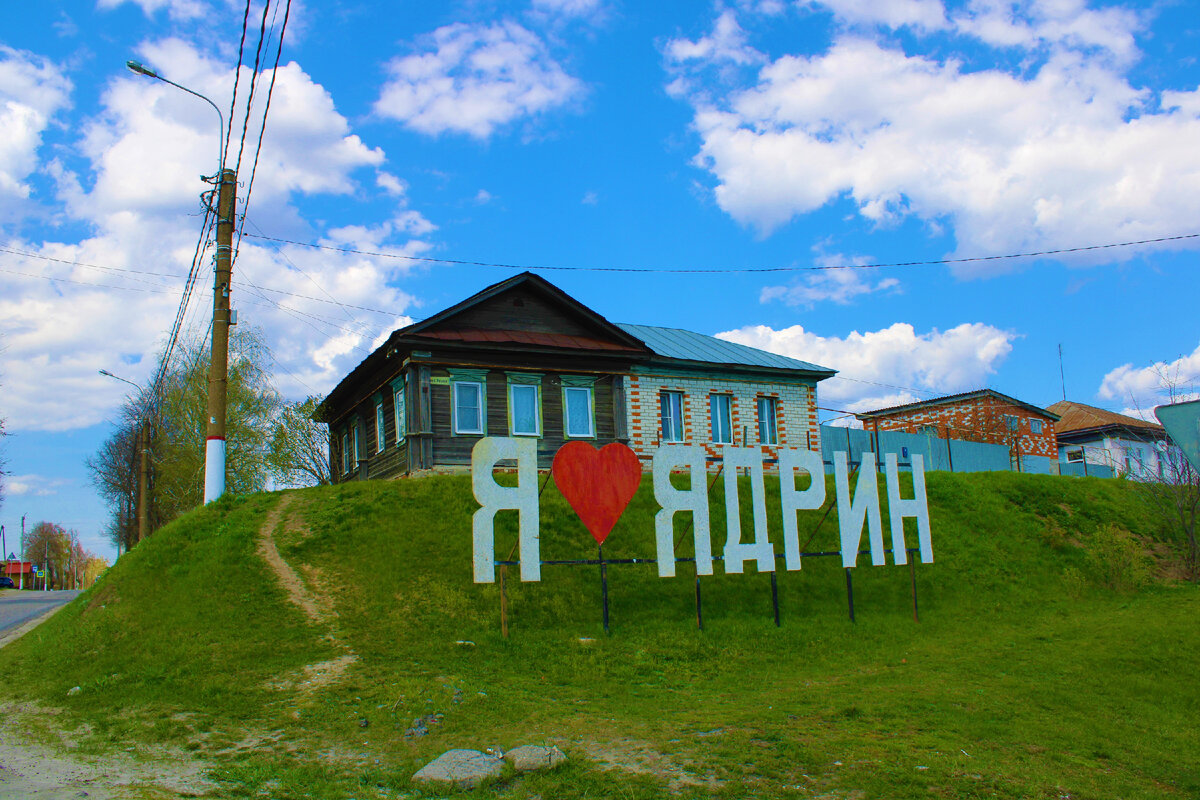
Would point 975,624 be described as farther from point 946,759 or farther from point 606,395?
point 606,395

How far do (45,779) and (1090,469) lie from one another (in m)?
43.5

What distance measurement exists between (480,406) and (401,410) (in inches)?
98.6

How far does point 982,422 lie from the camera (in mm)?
44500

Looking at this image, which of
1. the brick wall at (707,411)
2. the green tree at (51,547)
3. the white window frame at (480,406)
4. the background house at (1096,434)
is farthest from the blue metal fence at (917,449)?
the green tree at (51,547)

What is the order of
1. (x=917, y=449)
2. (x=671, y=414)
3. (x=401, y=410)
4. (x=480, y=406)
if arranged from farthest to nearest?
(x=917, y=449) < (x=671, y=414) < (x=401, y=410) < (x=480, y=406)

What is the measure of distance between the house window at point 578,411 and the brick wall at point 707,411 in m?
1.39

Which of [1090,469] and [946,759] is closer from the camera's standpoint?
[946,759]

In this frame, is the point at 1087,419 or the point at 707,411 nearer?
the point at 707,411

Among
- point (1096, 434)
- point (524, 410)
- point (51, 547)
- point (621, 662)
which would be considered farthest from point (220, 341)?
point (51, 547)

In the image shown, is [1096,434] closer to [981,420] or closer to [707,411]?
[981,420]

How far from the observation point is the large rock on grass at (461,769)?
7934 mm

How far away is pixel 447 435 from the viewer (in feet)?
79.5

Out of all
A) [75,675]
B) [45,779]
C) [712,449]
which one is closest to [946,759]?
[45,779]

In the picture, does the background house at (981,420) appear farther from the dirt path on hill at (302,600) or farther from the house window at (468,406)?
the dirt path on hill at (302,600)
